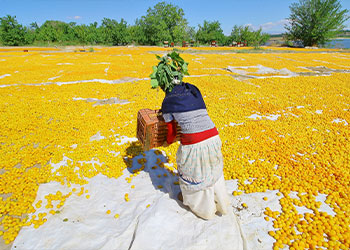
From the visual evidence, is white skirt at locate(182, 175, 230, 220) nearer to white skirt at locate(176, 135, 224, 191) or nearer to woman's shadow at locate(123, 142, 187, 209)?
white skirt at locate(176, 135, 224, 191)

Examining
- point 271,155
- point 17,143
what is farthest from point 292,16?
point 17,143

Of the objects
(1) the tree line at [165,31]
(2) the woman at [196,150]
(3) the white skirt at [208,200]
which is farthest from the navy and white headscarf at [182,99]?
(1) the tree line at [165,31]

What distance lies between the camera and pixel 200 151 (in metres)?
2.35

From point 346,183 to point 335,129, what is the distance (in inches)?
105

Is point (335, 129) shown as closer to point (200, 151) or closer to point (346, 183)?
point (346, 183)

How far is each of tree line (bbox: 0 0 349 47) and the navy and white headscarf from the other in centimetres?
4117

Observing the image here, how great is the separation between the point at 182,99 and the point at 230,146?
9.29ft

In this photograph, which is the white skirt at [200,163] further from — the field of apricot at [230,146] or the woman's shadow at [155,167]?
the field of apricot at [230,146]

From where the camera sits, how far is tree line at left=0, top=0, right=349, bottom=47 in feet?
124

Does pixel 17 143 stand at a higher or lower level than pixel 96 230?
higher

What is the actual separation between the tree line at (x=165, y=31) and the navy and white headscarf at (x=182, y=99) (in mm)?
41175

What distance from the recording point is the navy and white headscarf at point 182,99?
2217mm

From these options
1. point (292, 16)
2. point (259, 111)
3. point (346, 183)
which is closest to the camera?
point (346, 183)

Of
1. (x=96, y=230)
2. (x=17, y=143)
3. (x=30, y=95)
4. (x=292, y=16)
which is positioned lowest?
(x=96, y=230)
